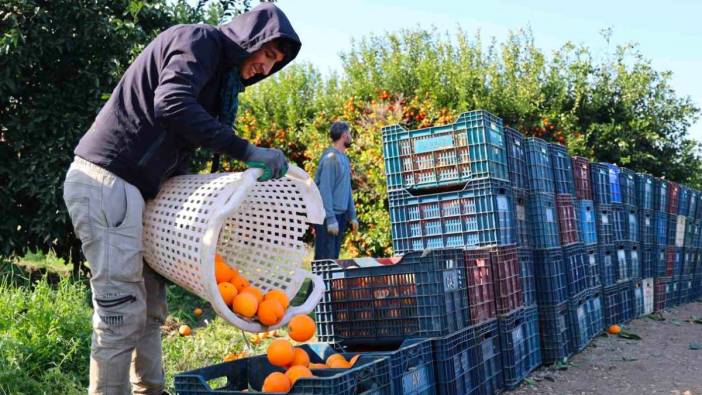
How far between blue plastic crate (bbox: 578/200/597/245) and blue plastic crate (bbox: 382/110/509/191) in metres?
1.94

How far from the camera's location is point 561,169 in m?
5.84

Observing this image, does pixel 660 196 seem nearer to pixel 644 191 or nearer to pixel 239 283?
pixel 644 191

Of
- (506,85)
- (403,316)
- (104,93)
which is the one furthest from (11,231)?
(506,85)

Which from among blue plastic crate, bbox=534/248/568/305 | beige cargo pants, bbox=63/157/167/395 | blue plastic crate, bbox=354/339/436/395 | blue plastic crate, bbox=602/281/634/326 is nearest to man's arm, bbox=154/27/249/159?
beige cargo pants, bbox=63/157/167/395

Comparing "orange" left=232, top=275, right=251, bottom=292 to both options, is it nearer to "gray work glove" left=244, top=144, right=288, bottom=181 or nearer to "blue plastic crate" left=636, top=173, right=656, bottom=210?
"gray work glove" left=244, top=144, right=288, bottom=181

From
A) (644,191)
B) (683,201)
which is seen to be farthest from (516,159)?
(683,201)

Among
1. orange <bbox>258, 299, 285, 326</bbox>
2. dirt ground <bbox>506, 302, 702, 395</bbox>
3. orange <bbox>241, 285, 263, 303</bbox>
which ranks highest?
orange <bbox>241, 285, 263, 303</bbox>

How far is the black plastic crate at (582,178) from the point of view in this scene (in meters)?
6.37

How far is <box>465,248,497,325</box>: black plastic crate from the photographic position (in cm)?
399

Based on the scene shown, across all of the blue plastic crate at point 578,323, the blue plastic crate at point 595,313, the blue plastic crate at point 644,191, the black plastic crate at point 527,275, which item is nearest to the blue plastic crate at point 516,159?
the black plastic crate at point 527,275

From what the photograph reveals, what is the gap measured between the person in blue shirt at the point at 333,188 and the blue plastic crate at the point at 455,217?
195cm

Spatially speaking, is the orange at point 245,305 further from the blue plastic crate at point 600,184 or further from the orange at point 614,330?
the blue plastic crate at point 600,184

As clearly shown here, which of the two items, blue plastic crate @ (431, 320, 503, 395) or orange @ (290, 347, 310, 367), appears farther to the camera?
blue plastic crate @ (431, 320, 503, 395)

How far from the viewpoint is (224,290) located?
9.36ft
